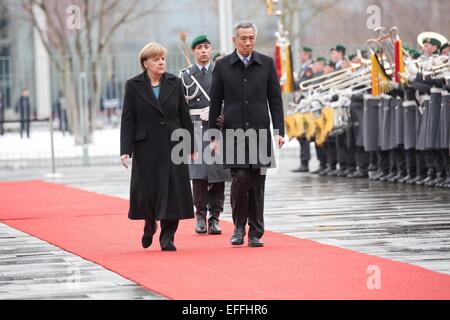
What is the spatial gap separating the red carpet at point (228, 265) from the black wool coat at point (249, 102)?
0.81 meters

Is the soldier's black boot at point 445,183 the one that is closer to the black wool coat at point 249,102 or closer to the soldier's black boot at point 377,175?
the soldier's black boot at point 377,175

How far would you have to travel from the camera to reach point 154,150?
37.6ft

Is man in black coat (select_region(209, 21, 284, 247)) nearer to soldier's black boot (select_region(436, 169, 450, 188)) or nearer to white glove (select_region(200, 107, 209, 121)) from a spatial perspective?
white glove (select_region(200, 107, 209, 121))

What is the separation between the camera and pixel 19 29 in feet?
177

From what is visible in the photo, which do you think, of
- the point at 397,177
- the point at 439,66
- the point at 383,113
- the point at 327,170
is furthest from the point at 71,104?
the point at 439,66

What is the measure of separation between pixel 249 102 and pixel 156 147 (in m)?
0.93

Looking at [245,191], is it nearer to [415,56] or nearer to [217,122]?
[217,122]

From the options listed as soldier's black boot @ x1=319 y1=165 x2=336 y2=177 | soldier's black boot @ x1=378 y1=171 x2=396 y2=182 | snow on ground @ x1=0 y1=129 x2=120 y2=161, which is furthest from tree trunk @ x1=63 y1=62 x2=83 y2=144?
soldier's black boot @ x1=378 y1=171 x2=396 y2=182

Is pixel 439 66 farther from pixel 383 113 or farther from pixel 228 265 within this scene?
pixel 228 265

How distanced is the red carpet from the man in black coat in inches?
15.4

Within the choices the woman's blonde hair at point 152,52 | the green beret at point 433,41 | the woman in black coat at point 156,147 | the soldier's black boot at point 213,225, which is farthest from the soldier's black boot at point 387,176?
the woman's blonde hair at point 152,52

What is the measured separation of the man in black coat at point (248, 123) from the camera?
38.0ft

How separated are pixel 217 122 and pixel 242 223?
94cm

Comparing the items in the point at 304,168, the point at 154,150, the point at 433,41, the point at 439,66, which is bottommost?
the point at 304,168
